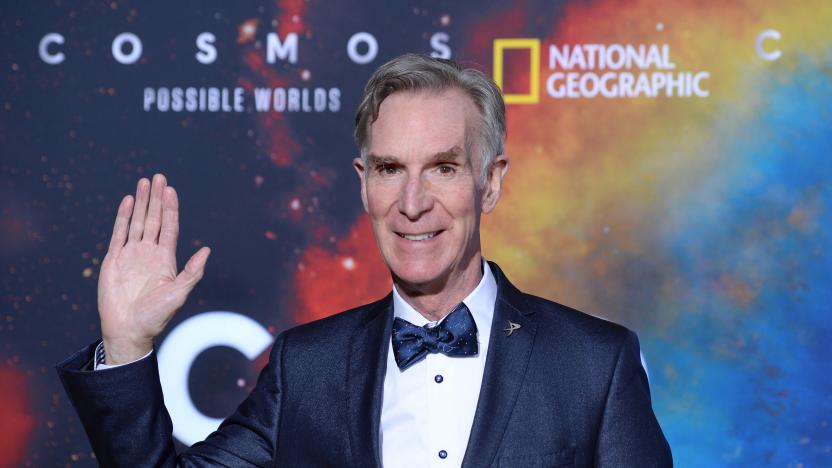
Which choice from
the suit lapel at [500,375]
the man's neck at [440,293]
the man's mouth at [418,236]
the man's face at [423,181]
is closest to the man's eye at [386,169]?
the man's face at [423,181]

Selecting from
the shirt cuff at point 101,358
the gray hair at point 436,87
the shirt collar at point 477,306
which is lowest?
the shirt cuff at point 101,358

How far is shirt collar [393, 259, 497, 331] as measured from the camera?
7.06 feet

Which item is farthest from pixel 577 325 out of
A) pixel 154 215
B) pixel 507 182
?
pixel 507 182

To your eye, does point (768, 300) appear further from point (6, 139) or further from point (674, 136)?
point (6, 139)

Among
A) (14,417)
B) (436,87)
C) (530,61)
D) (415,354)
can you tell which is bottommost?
(14,417)

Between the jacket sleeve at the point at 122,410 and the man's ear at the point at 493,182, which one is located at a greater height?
the man's ear at the point at 493,182

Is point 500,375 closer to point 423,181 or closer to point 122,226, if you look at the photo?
point 423,181

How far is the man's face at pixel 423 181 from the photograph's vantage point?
2039 mm

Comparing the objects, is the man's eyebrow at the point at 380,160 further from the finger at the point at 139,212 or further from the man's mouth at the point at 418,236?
the finger at the point at 139,212

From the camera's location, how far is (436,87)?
2.09 m

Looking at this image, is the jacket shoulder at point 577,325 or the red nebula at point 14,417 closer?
the jacket shoulder at point 577,325

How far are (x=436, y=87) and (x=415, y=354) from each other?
1.76 ft

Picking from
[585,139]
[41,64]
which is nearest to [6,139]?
[41,64]

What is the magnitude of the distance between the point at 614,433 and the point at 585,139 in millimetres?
1685
